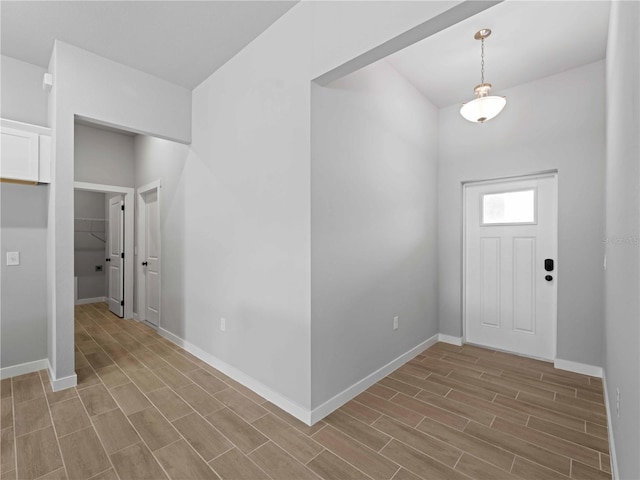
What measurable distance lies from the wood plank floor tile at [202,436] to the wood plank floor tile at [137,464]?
230 millimetres

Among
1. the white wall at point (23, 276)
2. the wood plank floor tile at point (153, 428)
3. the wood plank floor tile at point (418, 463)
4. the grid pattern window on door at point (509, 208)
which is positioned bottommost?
the wood plank floor tile at point (418, 463)

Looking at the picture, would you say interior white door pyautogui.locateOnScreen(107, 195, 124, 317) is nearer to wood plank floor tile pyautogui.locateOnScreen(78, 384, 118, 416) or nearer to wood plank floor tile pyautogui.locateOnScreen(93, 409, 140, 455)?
wood plank floor tile pyautogui.locateOnScreen(78, 384, 118, 416)

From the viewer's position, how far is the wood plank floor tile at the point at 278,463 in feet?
5.63

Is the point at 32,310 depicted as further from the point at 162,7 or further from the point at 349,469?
the point at 349,469

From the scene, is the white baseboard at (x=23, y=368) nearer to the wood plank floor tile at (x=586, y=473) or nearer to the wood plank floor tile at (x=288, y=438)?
the wood plank floor tile at (x=288, y=438)

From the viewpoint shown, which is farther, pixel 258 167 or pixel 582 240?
pixel 582 240

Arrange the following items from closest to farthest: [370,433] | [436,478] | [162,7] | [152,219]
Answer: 1. [436,478]
2. [370,433]
3. [162,7]
4. [152,219]

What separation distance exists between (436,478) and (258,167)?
2.50 m

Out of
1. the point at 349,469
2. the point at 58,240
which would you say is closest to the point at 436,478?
the point at 349,469

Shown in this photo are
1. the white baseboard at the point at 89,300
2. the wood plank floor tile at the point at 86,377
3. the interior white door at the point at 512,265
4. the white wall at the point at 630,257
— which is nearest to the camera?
the white wall at the point at 630,257

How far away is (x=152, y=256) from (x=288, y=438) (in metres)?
3.71

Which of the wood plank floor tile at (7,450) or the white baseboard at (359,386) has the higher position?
the white baseboard at (359,386)

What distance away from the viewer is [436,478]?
5.57ft

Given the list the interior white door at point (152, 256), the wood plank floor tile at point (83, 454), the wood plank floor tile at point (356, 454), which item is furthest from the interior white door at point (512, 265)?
the interior white door at point (152, 256)
